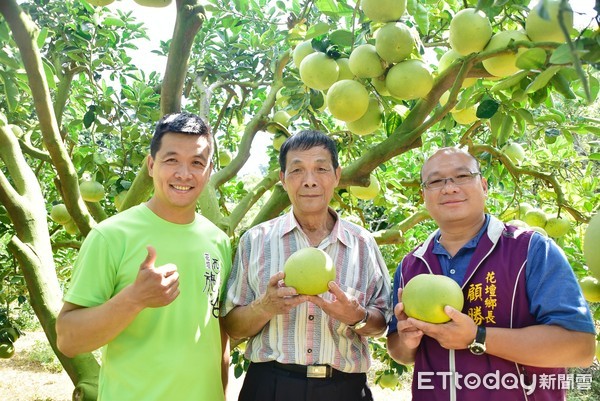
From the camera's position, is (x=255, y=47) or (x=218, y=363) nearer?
(x=218, y=363)

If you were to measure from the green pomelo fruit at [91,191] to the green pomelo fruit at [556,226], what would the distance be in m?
2.78

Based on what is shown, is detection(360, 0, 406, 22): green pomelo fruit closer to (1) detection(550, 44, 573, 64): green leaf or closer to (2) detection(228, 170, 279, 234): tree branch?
(1) detection(550, 44, 573, 64): green leaf

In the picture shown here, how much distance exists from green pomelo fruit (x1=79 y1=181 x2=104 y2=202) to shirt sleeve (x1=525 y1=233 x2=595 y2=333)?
2.73 metres

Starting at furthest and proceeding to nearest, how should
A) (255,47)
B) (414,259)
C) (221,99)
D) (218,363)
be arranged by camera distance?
(221,99)
(255,47)
(414,259)
(218,363)

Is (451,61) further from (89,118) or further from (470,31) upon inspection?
(89,118)

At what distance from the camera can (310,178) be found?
2045mm

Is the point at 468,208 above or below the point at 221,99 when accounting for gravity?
below

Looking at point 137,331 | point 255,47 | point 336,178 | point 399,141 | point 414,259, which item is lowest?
point 137,331

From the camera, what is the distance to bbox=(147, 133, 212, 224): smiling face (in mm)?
1841

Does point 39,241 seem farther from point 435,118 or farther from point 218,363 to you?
point 435,118

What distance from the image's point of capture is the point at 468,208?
187 cm

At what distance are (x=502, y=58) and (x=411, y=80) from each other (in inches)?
12.5

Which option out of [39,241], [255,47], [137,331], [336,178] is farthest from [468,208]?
[255,47]

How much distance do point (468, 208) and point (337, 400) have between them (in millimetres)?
832
